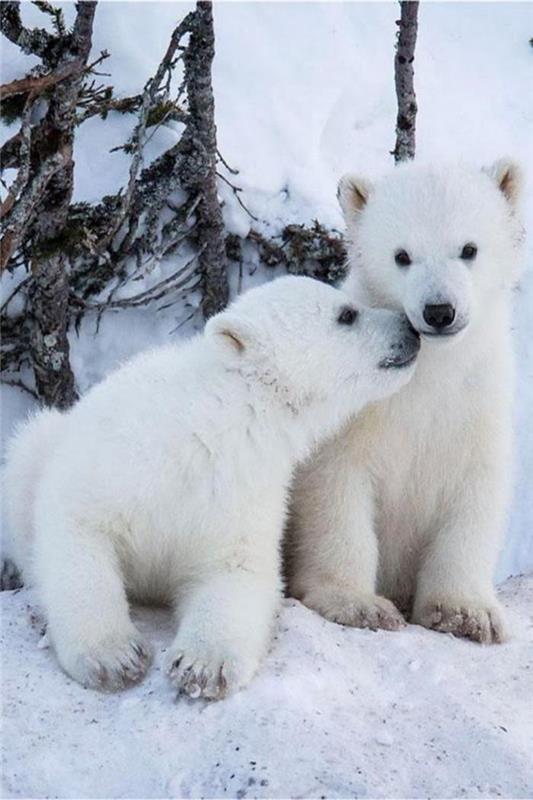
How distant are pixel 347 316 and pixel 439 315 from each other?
40 centimetres

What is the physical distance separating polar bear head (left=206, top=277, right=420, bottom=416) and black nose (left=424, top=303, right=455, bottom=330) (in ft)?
0.91

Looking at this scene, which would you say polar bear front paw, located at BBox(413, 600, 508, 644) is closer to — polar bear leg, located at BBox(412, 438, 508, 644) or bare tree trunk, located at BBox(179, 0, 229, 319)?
polar bear leg, located at BBox(412, 438, 508, 644)

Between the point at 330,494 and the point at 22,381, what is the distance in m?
2.88

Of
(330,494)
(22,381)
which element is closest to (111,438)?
(330,494)

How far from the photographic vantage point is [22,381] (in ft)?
23.4

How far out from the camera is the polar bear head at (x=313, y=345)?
4.32 m

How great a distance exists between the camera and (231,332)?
429 cm

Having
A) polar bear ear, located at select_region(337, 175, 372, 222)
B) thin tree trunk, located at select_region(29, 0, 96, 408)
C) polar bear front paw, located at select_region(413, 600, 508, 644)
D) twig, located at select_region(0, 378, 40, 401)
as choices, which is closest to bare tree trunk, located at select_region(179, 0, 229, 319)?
thin tree trunk, located at select_region(29, 0, 96, 408)

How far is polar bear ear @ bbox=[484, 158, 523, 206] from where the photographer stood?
4.83 m

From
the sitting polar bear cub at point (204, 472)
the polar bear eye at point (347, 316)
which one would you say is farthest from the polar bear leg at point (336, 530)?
the polar bear eye at point (347, 316)

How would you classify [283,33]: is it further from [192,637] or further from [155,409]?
[192,637]

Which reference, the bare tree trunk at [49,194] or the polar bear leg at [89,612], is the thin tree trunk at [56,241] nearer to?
the bare tree trunk at [49,194]

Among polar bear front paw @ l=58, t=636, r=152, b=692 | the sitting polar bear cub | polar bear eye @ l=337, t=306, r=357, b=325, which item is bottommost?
polar bear front paw @ l=58, t=636, r=152, b=692

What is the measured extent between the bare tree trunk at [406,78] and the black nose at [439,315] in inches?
130
